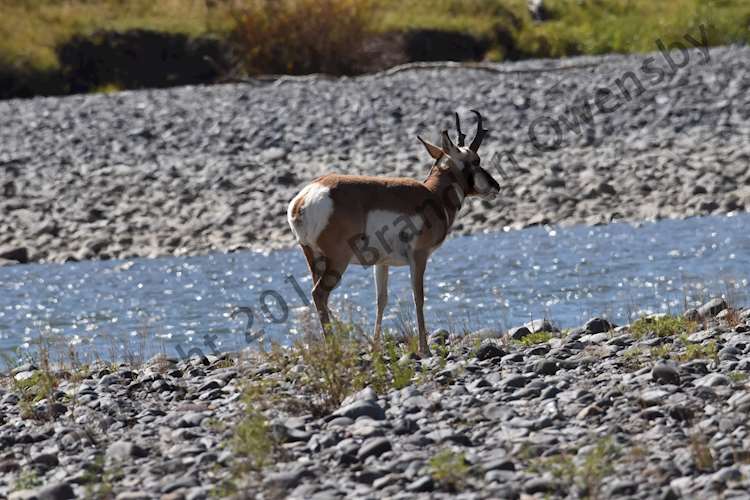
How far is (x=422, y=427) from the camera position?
7.55 metres

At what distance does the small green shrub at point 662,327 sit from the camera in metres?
10.1

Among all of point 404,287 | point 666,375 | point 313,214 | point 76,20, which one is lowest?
point 404,287

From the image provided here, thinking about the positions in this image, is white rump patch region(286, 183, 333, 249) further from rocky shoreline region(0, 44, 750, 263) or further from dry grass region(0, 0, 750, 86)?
dry grass region(0, 0, 750, 86)

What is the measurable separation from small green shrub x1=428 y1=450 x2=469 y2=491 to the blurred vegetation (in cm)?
3240

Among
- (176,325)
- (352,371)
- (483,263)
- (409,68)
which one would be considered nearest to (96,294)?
(176,325)

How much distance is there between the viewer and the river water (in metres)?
14.3

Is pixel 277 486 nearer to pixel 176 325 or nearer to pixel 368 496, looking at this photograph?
pixel 368 496

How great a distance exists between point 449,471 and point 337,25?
33836 mm

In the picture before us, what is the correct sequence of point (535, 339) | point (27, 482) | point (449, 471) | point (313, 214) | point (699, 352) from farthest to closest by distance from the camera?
point (535, 339) → point (313, 214) → point (699, 352) → point (27, 482) → point (449, 471)

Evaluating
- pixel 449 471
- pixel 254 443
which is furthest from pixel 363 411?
pixel 449 471

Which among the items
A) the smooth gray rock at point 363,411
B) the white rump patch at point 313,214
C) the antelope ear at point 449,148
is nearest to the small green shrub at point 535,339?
the antelope ear at point 449,148

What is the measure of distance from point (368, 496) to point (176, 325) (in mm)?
9389

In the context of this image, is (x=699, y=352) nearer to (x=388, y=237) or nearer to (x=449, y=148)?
(x=388, y=237)

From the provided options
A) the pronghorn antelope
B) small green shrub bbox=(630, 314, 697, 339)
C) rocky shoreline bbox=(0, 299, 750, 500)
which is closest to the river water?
small green shrub bbox=(630, 314, 697, 339)
